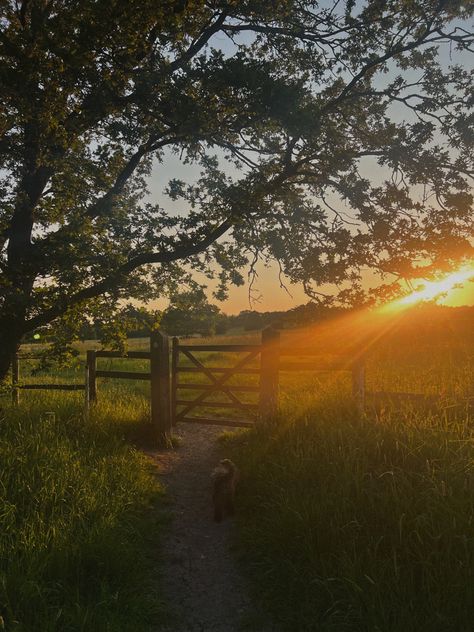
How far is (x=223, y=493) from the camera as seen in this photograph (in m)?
6.14

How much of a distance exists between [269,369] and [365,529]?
5.15 meters

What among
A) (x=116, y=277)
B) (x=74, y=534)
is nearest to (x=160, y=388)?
(x=116, y=277)

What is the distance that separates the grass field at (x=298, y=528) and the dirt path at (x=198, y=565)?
212 mm

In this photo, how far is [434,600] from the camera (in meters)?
3.72

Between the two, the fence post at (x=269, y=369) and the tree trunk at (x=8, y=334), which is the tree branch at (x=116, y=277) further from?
the fence post at (x=269, y=369)

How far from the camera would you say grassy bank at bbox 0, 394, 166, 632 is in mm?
3779

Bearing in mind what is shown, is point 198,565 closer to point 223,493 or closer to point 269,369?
point 223,493

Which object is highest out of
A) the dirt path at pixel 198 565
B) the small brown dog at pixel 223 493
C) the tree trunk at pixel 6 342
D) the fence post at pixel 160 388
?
the tree trunk at pixel 6 342

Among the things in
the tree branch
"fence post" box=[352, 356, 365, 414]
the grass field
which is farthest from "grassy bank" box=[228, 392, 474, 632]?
the tree branch

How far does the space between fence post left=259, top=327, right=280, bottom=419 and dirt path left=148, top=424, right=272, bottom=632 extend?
78.4 inches

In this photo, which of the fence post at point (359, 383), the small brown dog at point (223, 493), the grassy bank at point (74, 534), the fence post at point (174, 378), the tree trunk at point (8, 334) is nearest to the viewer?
the grassy bank at point (74, 534)

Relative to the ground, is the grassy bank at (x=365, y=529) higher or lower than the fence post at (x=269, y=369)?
lower

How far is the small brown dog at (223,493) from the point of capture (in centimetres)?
611

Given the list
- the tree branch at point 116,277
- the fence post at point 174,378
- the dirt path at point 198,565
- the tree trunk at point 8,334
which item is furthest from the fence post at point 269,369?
the tree trunk at point 8,334
